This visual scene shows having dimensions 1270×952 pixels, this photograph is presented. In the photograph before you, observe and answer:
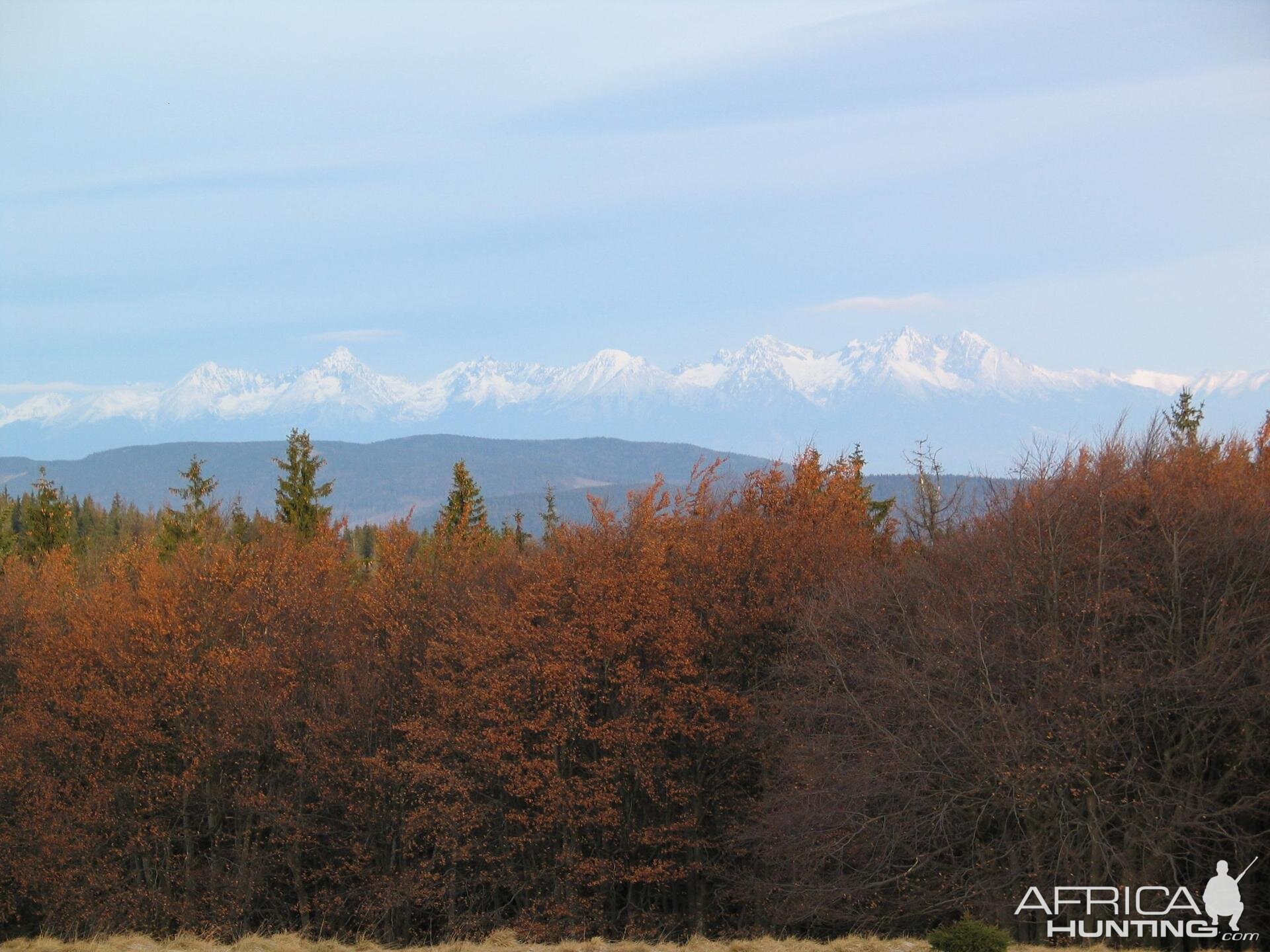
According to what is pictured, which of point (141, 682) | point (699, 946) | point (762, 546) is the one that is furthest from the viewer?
point (141, 682)

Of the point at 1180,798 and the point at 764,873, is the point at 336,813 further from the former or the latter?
the point at 1180,798

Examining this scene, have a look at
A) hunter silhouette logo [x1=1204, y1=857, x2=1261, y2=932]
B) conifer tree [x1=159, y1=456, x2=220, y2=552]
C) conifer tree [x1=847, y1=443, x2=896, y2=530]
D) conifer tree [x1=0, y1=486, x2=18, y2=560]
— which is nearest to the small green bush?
hunter silhouette logo [x1=1204, y1=857, x2=1261, y2=932]

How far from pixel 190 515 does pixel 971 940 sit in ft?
175

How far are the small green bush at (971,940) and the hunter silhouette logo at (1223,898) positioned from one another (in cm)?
906

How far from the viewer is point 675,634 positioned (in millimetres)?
32938

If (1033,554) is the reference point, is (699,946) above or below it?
below

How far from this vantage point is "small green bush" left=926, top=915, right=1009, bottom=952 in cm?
1538

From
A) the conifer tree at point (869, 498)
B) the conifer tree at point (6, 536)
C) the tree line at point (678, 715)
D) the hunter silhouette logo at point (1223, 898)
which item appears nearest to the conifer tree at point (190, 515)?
the conifer tree at point (6, 536)

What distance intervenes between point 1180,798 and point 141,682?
2990 centimetres

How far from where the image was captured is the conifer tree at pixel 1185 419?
3319 centimetres

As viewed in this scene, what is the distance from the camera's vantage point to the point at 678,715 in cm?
3250

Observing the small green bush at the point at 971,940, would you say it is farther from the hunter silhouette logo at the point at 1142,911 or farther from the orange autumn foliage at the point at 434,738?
A: the orange autumn foliage at the point at 434,738

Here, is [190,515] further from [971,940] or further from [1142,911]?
[971,940]

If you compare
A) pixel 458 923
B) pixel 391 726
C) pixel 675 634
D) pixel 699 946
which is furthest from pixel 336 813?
pixel 699 946
